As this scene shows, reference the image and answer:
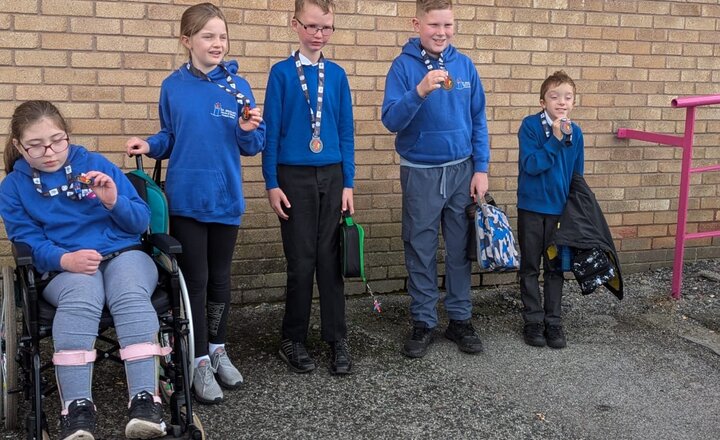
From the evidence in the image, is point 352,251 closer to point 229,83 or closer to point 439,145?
point 439,145

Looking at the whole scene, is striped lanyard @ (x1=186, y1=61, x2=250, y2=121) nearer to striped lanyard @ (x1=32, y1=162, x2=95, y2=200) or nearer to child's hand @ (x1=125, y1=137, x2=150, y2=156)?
child's hand @ (x1=125, y1=137, x2=150, y2=156)

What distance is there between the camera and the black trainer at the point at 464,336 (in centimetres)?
429

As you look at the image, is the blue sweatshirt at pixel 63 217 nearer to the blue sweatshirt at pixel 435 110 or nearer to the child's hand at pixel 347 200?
the child's hand at pixel 347 200

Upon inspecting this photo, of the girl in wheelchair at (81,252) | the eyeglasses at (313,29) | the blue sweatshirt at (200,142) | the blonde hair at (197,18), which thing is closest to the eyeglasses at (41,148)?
the girl in wheelchair at (81,252)

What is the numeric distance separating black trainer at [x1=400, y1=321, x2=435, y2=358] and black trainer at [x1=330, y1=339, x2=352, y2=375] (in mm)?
356

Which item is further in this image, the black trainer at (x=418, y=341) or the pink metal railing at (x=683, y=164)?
the pink metal railing at (x=683, y=164)

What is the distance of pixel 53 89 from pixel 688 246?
15.2 feet

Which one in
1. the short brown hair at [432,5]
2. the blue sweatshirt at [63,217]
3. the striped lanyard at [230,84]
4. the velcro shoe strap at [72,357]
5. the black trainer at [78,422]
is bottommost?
the black trainer at [78,422]

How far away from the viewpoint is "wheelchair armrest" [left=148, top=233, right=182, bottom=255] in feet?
10.5

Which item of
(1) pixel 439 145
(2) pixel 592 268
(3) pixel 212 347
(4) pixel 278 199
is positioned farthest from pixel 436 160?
(3) pixel 212 347

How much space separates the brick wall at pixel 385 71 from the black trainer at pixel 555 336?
105 cm

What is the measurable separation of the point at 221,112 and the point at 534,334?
220 cm

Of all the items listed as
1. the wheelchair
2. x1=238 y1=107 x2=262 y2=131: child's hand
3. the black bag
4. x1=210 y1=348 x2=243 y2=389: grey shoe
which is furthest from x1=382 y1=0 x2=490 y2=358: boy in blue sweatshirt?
the wheelchair

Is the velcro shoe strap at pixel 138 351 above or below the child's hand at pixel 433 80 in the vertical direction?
below
